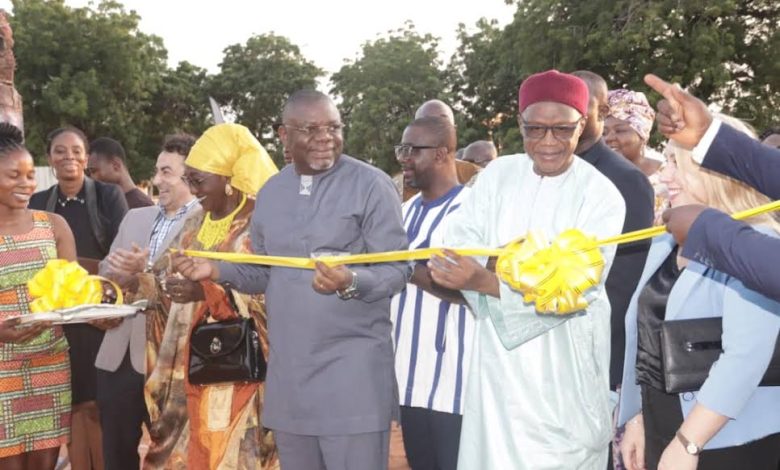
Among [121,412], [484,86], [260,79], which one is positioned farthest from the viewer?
[260,79]

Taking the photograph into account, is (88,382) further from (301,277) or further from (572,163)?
(572,163)

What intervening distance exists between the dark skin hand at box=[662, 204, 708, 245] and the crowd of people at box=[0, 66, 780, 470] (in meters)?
0.01

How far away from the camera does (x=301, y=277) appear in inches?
142

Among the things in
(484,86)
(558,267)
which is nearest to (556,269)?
(558,267)

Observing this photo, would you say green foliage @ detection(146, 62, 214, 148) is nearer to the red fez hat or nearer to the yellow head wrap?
the yellow head wrap

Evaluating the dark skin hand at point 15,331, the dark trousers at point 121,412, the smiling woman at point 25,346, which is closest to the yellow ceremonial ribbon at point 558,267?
the dark skin hand at point 15,331

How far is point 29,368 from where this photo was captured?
418cm

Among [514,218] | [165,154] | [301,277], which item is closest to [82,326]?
[165,154]

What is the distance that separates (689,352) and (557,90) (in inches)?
45.4

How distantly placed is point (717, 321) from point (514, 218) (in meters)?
0.88

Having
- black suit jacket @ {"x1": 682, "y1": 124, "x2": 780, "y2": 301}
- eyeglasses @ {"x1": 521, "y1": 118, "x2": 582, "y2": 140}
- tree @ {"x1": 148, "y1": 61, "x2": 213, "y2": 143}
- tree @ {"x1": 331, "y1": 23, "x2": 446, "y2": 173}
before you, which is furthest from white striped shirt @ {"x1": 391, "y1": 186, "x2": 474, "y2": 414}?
tree @ {"x1": 148, "y1": 61, "x2": 213, "y2": 143}

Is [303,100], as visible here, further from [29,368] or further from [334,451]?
[29,368]

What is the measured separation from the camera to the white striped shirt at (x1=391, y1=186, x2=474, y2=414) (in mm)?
4117

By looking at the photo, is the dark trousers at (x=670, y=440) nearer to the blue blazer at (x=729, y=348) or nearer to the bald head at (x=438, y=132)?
the blue blazer at (x=729, y=348)
